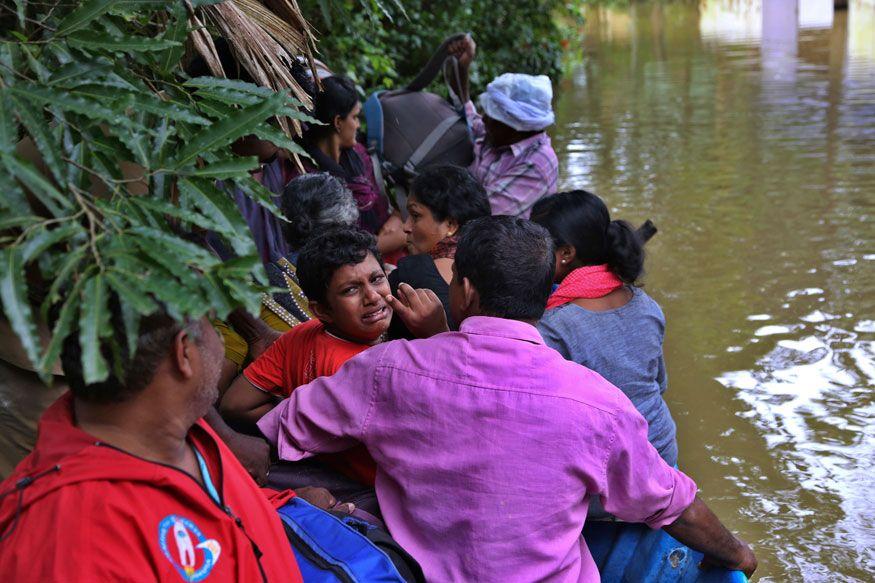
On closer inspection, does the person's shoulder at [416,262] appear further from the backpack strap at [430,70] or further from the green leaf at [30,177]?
the backpack strap at [430,70]

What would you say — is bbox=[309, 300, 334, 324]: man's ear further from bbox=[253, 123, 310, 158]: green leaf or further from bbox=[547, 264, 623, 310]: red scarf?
bbox=[253, 123, 310, 158]: green leaf

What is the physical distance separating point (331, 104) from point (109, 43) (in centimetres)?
258

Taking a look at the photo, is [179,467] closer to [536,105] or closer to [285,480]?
[285,480]

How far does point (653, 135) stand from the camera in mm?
12023

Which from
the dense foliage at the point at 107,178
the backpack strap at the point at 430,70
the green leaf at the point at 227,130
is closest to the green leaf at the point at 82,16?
the dense foliage at the point at 107,178

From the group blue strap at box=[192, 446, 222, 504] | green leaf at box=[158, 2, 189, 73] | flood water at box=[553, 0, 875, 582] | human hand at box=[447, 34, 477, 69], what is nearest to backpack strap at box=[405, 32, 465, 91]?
human hand at box=[447, 34, 477, 69]

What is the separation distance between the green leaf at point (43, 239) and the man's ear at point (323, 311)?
1.32 metres

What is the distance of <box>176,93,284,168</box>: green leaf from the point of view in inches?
72.3

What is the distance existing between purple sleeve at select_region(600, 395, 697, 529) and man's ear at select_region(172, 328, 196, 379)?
3.21 ft

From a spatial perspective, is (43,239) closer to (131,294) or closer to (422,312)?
(131,294)

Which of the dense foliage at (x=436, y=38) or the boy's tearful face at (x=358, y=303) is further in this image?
the dense foliage at (x=436, y=38)

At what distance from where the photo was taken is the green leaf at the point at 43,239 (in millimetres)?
1512

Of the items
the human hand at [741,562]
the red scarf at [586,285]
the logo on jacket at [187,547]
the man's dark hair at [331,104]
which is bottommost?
the human hand at [741,562]

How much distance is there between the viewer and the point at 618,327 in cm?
306
